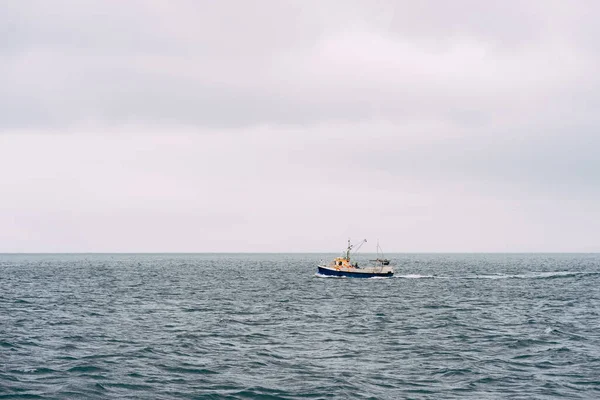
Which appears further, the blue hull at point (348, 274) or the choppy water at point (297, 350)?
the blue hull at point (348, 274)

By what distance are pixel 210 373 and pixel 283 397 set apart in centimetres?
540

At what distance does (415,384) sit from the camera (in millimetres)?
24969

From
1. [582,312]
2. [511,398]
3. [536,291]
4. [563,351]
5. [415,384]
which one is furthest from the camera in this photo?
[536,291]

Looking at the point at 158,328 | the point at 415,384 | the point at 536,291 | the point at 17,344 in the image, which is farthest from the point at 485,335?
the point at 536,291

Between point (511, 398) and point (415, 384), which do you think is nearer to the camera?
point (511, 398)

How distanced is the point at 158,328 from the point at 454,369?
2260cm

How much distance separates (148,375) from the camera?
1026 inches

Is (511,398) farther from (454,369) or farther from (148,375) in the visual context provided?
(148,375)

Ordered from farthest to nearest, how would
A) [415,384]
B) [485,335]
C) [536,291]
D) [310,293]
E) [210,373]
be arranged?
[536,291] < [310,293] < [485,335] < [210,373] < [415,384]

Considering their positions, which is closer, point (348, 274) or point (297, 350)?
point (297, 350)

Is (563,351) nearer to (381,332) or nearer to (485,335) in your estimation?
(485,335)

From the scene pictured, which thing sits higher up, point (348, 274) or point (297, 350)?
point (348, 274)

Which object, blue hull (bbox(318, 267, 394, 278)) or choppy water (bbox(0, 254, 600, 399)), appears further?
blue hull (bbox(318, 267, 394, 278))

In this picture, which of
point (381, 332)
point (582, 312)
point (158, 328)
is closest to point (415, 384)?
point (381, 332)
